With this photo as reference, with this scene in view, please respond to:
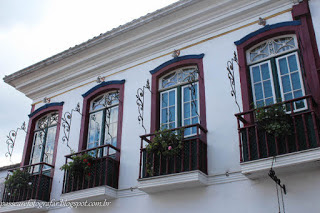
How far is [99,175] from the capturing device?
10016 millimetres

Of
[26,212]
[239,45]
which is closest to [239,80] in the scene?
[239,45]

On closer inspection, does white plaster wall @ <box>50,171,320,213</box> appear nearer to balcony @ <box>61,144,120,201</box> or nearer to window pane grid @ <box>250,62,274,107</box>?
balcony @ <box>61,144,120,201</box>

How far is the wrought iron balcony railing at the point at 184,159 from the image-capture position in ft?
28.6

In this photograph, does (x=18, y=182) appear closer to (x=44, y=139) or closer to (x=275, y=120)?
(x=44, y=139)

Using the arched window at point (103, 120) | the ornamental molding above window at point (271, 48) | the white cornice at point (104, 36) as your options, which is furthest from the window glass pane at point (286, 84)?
the arched window at point (103, 120)

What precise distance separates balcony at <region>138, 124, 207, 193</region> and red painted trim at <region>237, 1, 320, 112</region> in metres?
1.40

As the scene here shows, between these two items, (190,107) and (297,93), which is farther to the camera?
(190,107)

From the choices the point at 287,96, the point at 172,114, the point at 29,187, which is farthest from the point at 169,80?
the point at 29,187

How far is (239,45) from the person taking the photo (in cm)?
991

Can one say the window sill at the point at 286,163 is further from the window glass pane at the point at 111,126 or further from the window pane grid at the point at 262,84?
the window glass pane at the point at 111,126

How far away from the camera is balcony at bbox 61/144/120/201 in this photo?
9711 mm

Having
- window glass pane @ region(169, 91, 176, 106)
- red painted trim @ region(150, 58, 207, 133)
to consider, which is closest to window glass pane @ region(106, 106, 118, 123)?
red painted trim @ region(150, 58, 207, 133)

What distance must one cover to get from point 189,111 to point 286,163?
10.9ft

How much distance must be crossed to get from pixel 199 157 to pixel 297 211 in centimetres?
232
